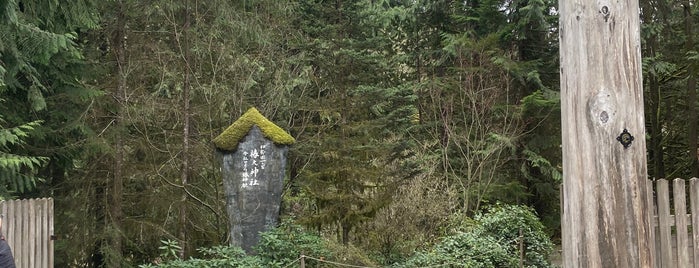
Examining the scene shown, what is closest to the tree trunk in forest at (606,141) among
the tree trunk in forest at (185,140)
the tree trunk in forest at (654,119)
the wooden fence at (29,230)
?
the wooden fence at (29,230)

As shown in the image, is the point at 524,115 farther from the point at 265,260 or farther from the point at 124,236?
the point at 124,236

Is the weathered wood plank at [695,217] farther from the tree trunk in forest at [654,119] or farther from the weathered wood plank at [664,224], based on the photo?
the tree trunk in forest at [654,119]

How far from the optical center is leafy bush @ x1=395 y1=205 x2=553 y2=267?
948cm

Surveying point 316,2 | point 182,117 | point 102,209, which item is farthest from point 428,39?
point 102,209

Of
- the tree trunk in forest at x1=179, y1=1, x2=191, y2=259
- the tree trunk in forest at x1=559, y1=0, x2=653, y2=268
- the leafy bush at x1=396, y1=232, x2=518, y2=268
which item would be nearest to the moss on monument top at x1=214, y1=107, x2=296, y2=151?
the tree trunk in forest at x1=179, y1=1, x2=191, y2=259

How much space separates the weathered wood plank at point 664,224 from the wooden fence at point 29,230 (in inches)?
228

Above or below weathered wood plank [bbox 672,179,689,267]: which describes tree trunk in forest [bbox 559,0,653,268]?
above

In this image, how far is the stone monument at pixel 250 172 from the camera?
30.3 feet

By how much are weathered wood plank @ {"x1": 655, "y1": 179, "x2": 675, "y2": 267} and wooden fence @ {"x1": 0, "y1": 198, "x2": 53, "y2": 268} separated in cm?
578

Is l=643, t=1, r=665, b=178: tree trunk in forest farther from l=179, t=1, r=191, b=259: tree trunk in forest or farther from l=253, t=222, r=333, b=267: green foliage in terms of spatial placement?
l=179, t=1, r=191, b=259: tree trunk in forest

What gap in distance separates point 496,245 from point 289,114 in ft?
18.9

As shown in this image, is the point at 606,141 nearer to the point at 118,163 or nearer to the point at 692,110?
the point at 118,163

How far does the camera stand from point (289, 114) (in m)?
13.7

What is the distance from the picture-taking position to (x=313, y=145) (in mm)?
13039
